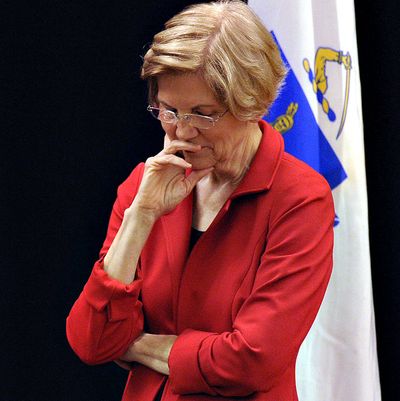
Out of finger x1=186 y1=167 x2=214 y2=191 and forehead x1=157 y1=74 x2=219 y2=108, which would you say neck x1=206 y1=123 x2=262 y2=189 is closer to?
finger x1=186 y1=167 x2=214 y2=191

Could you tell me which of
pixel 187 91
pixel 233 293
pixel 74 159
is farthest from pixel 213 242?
pixel 74 159

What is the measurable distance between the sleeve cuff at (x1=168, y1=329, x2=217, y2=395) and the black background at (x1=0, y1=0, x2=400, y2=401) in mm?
1294

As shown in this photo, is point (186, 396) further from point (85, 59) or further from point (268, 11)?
point (85, 59)

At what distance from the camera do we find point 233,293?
2.05 meters

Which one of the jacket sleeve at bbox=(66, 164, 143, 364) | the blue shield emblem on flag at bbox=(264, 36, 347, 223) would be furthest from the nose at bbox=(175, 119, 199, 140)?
the blue shield emblem on flag at bbox=(264, 36, 347, 223)

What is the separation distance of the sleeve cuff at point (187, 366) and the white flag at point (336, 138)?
949mm

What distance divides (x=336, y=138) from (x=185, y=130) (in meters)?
0.98

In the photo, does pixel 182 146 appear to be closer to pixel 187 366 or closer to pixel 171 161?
pixel 171 161

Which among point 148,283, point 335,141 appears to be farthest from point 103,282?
point 335,141

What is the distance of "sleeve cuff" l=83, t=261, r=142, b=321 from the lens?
6.79ft

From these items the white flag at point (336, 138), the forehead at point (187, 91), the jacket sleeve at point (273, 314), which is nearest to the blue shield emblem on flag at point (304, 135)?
the white flag at point (336, 138)

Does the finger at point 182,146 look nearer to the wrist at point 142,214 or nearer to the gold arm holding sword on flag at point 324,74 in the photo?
the wrist at point 142,214

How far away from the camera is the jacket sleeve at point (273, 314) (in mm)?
1975

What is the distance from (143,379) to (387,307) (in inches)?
50.5
